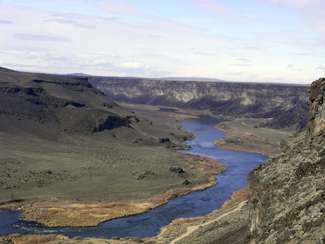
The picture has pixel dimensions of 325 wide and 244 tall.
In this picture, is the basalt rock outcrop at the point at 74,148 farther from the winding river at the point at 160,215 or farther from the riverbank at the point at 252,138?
the riverbank at the point at 252,138

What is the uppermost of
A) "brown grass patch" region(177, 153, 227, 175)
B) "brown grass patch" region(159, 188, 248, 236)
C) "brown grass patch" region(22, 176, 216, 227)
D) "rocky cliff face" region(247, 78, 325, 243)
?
"rocky cliff face" region(247, 78, 325, 243)

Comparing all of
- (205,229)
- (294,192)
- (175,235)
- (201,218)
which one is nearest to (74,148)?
(201,218)

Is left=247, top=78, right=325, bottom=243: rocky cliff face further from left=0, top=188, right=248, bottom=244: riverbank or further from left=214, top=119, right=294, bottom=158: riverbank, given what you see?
left=214, top=119, right=294, bottom=158: riverbank

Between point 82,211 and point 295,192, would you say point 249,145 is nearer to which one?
point 82,211

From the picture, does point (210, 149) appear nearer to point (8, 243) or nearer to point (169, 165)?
point (169, 165)

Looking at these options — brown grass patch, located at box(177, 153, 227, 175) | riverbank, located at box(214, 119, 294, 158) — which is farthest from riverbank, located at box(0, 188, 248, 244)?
riverbank, located at box(214, 119, 294, 158)

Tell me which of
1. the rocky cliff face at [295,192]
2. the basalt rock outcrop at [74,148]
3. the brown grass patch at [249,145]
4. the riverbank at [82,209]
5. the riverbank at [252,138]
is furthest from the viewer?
the riverbank at [252,138]

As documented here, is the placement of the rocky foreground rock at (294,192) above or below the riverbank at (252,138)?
above

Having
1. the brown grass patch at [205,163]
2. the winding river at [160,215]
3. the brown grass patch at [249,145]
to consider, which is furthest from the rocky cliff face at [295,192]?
the brown grass patch at [249,145]

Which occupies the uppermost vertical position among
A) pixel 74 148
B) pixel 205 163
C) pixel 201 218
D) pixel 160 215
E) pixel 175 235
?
pixel 74 148
